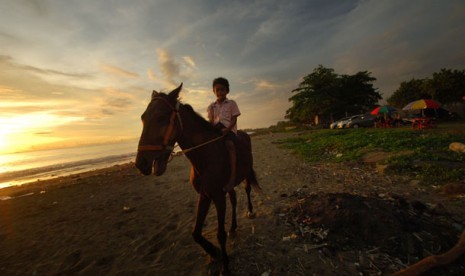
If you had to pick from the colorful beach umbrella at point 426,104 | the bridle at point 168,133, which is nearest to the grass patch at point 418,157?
the bridle at point 168,133

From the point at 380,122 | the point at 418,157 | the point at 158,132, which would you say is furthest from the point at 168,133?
the point at 380,122

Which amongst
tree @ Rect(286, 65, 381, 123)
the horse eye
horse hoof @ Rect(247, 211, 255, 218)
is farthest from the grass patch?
tree @ Rect(286, 65, 381, 123)

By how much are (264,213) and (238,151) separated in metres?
2.28

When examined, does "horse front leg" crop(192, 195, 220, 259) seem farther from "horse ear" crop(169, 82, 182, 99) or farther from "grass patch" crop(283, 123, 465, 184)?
"grass patch" crop(283, 123, 465, 184)

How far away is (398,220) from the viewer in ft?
12.2

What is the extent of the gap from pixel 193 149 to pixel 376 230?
3.54m

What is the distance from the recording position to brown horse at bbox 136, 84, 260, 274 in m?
2.83

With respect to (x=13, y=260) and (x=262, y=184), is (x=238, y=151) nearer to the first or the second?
(x=262, y=184)

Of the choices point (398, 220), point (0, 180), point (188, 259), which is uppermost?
point (0, 180)

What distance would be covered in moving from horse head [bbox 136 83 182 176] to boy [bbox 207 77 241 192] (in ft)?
3.46

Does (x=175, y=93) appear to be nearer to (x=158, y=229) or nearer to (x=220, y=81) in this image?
(x=220, y=81)

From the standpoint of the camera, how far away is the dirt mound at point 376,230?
10.5 ft

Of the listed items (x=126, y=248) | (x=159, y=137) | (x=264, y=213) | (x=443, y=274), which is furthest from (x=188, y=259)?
(x=443, y=274)

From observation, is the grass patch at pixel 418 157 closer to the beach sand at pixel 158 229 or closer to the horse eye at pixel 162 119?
the beach sand at pixel 158 229
